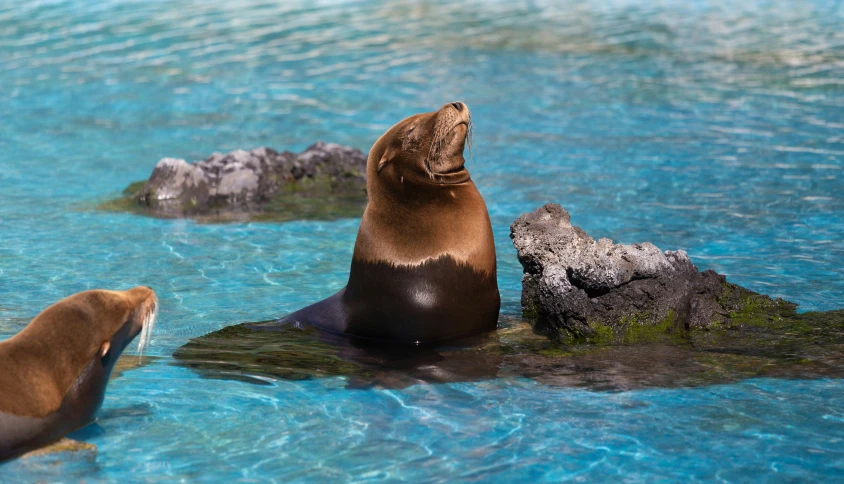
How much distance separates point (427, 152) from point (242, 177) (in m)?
5.15

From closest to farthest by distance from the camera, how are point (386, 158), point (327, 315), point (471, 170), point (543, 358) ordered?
point (543, 358)
point (386, 158)
point (327, 315)
point (471, 170)

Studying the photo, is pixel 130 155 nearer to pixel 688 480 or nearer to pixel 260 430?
pixel 260 430

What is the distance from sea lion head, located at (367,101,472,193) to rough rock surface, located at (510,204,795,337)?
0.80m

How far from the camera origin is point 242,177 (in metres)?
11.3

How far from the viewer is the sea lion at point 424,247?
6.37 meters

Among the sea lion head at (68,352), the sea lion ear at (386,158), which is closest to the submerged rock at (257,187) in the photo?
the sea lion ear at (386,158)

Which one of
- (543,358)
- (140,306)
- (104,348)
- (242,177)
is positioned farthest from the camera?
(242,177)

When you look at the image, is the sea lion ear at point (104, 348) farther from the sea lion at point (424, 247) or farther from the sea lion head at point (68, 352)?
the sea lion at point (424, 247)

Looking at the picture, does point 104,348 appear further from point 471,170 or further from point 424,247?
point 471,170

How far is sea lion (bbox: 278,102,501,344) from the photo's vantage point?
6.37m

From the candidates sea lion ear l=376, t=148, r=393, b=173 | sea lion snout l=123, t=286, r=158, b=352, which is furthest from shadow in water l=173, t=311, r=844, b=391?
sea lion ear l=376, t=148, r=393, b=173

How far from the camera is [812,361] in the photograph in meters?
5.99

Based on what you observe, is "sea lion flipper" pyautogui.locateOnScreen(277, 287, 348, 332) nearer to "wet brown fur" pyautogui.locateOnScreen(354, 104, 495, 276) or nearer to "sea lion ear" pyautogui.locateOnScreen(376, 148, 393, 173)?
"wet brown fur" pyautogui.locateOnScreen(354, 104, 495, 276)

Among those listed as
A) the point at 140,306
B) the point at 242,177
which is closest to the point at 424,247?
the point at 140,306
